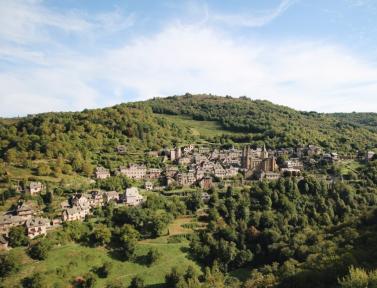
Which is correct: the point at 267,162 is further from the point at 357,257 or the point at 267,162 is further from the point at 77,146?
the point at 357,257

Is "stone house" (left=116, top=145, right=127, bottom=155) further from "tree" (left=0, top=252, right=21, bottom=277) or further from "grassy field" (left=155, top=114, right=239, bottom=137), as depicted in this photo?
"tree" (left=0, top=252, right=21, bottom=277)

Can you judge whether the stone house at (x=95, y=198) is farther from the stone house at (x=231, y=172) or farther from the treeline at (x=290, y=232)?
the stone house at (x=231, y=172)

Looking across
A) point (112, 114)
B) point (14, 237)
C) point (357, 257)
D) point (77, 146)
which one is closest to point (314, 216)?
point (357, 257)

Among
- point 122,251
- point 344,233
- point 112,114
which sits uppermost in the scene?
point 112,114

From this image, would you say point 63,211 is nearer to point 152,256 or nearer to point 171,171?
point 152,256

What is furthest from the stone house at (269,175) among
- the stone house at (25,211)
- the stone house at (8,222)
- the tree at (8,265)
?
the tree at (8,265)

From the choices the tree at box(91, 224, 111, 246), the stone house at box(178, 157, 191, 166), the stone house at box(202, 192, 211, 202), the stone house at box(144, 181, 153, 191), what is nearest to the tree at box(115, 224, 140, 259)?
the tree at box(91, 224, 111, 246)
